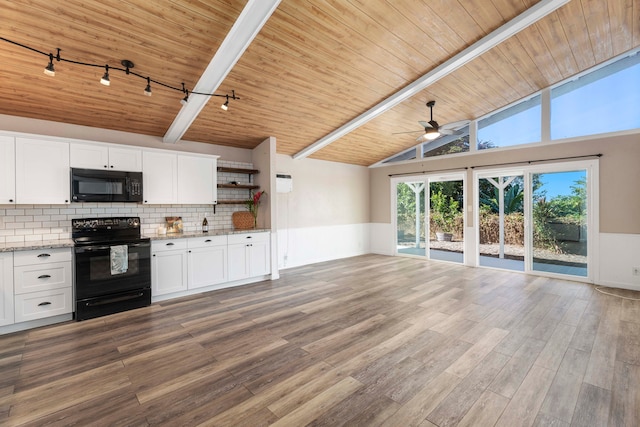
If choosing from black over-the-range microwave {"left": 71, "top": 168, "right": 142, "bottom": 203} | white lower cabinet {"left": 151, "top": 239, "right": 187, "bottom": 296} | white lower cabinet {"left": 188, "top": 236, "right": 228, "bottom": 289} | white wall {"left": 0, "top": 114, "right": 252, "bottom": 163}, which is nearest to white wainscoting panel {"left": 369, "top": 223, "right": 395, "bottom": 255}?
white wall {"left": 0, "top": 114, "right": 252, "bottom": 163}

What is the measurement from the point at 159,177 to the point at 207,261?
1.51m

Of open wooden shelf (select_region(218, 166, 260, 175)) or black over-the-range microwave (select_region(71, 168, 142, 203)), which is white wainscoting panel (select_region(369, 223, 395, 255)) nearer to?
open wooden shelf (select_region(218, 166, 260, 175))

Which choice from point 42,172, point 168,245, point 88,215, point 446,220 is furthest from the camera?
point 446,220

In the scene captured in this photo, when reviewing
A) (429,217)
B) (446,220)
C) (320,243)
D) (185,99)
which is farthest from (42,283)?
(446,220)

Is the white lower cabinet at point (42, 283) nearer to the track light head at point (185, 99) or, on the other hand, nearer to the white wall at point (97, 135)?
the white wall at point (97, 135)

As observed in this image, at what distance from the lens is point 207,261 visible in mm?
4641

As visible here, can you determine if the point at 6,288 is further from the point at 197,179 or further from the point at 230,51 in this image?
the point at 230,51

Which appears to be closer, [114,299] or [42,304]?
[42,304]

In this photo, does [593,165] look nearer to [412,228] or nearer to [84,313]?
[412,228]


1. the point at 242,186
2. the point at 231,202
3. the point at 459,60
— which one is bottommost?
the point at 231,202

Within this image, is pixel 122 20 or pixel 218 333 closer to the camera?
pixel 122 20

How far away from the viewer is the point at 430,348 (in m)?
2.77

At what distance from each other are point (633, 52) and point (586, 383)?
5.42 metres

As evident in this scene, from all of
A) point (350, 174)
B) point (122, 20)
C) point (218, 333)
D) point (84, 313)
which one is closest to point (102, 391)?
point (218, 333)
